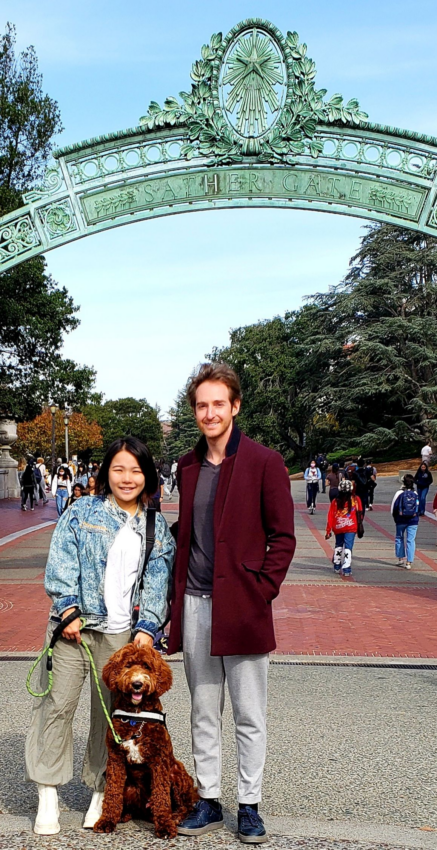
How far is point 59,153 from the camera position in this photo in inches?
441

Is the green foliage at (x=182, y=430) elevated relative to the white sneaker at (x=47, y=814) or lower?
elevated

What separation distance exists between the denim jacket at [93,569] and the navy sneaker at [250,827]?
0.82 meters

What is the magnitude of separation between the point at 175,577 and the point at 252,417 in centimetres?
5912

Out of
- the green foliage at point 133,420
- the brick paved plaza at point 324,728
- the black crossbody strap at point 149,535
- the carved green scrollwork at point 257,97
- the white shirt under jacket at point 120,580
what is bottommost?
the brick paved plaza at point 324,728

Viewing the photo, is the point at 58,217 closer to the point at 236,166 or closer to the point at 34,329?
the point at 236,166

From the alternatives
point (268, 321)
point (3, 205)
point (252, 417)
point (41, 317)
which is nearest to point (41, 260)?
Result: point (41, 317)

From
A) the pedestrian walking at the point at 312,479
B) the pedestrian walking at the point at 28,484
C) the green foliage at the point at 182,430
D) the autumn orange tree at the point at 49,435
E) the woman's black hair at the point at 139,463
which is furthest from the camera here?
the green foliage at the point at 182,430

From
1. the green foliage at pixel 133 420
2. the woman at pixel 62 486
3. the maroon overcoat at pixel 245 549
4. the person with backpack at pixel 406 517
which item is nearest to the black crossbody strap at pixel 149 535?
the maroon overcoat at pixel 245 549

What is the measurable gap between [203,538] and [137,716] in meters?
Result: 0.75

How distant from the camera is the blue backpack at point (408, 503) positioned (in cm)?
1410

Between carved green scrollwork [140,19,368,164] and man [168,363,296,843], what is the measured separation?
788 cm

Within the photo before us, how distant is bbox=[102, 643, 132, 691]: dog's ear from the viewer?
12.1ft

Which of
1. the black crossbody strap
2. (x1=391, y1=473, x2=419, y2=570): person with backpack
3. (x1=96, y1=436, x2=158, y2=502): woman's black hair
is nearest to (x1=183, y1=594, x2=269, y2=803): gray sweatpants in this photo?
the black crossbody strap

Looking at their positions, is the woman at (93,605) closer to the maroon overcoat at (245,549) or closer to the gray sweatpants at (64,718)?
the gray sweatpants at (64,718)
